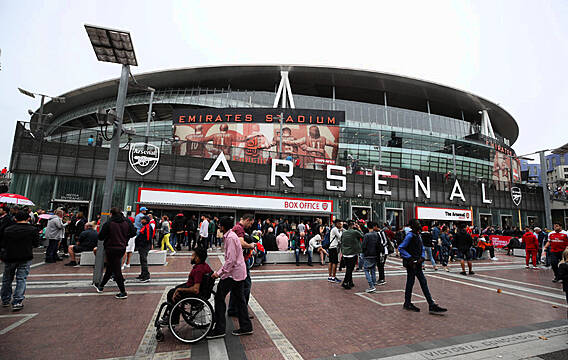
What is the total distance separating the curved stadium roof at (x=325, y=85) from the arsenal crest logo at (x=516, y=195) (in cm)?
1868

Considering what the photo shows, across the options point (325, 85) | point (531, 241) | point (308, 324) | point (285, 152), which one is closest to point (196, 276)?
point (308, 324)

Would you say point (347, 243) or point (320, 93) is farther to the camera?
point (320, 93)

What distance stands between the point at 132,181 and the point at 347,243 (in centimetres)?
1753

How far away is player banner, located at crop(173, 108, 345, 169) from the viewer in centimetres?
2998

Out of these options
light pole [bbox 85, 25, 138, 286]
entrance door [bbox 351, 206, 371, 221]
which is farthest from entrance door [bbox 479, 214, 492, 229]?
light pole [bbox 85, 25, 138, 286]

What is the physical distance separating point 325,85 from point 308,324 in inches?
1713

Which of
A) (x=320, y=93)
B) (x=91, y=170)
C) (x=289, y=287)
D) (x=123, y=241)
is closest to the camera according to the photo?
(x=123, y=241)

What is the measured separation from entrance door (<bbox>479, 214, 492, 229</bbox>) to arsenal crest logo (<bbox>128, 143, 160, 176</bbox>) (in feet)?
109

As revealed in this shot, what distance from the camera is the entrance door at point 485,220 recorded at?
2991 cm

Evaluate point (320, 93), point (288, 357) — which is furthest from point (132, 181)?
point (320, 93)

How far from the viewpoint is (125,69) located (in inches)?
329

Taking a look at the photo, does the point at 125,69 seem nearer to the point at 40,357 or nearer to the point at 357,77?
the point at 40,357

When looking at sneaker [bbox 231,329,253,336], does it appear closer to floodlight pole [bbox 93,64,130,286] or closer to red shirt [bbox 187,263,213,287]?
red shirt [bbox 187,263,213,287]

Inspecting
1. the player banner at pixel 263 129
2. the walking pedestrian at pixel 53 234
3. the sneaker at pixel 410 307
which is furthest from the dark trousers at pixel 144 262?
the player banner at pixel 263 129
